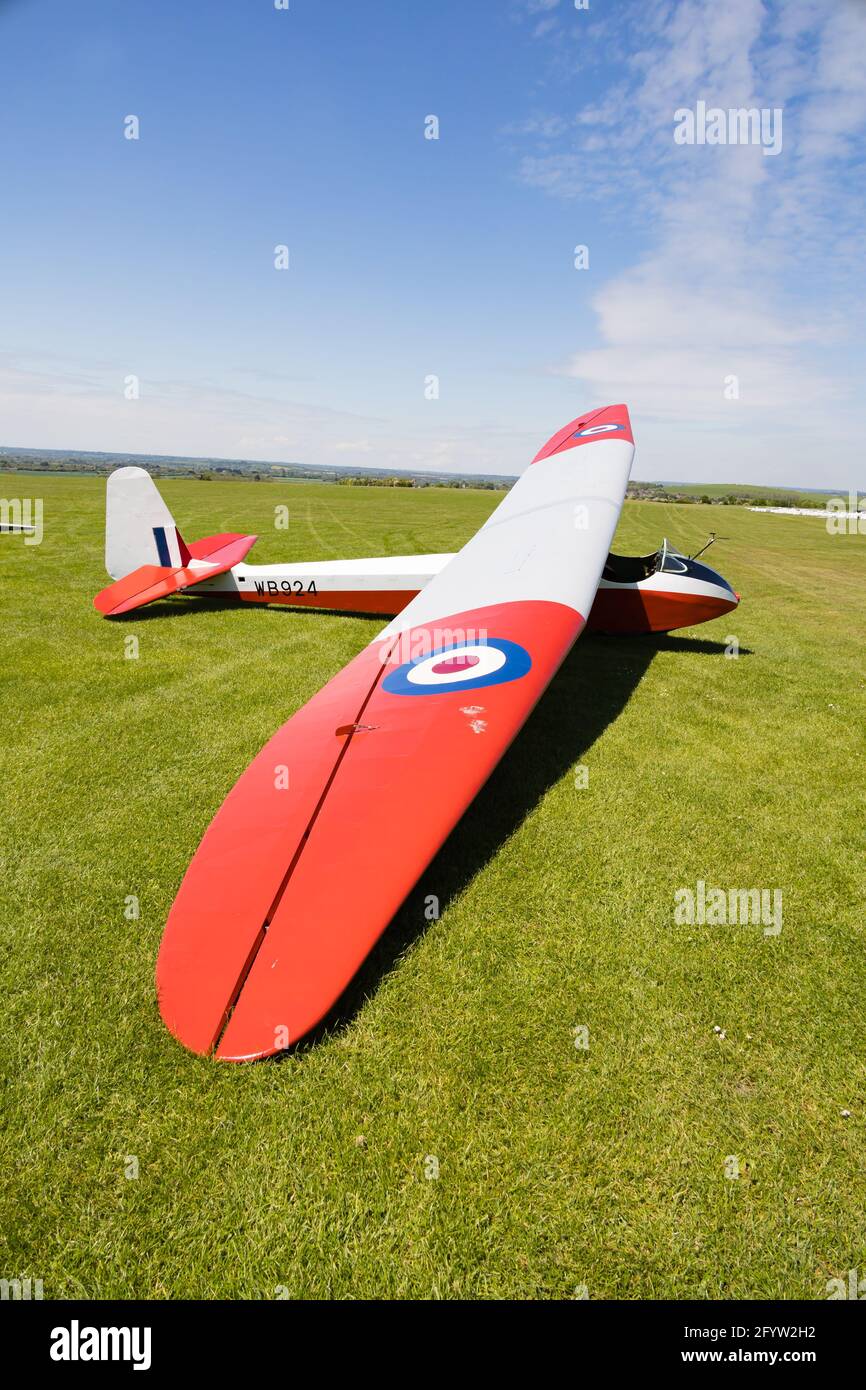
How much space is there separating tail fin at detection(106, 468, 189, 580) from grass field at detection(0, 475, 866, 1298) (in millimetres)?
4946

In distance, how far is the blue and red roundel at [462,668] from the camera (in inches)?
174

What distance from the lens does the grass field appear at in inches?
88.1

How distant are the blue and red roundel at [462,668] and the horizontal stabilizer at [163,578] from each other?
6.88 m

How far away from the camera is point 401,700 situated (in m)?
4.29

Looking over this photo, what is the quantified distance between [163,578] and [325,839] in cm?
884

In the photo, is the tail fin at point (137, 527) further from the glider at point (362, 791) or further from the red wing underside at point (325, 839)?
the red wing underside at point (325, 839)

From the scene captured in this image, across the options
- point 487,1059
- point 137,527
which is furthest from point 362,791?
point 137,527

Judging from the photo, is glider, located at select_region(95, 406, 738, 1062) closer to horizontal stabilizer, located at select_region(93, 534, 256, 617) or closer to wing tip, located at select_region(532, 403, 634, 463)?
wing tip, located at select_region(532, 403, 634, 463)

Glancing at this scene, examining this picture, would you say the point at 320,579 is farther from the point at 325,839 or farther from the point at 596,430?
the point at 325,839

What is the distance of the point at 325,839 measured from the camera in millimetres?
3217

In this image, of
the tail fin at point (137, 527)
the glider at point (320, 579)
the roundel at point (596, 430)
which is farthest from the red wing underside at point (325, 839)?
the roundel at point (596, 430)

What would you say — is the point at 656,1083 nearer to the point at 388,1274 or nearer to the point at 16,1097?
the point at 388,1274

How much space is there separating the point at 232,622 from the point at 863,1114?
9.82 metres
